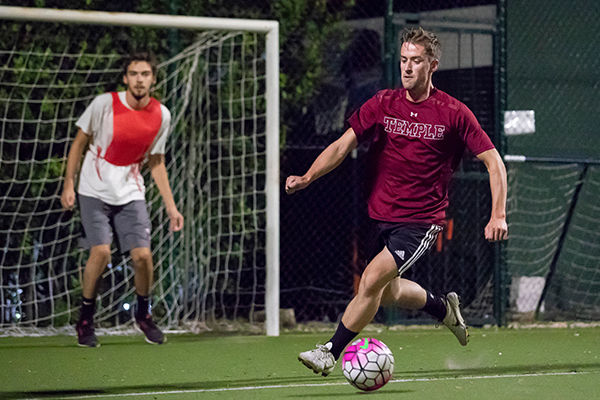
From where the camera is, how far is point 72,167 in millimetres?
8031

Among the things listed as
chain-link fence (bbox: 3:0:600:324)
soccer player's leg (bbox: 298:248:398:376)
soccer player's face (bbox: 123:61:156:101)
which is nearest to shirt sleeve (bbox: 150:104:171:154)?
soccer player's face (bbox: 123:61:156:101)

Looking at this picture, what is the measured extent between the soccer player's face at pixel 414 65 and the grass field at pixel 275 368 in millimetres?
1558

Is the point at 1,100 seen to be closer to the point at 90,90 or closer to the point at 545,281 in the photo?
the point at 90,90

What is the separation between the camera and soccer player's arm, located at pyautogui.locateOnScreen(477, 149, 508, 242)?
581 cm

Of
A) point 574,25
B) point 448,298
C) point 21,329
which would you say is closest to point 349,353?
point 448,298

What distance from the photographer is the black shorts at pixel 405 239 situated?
6137 millimetres

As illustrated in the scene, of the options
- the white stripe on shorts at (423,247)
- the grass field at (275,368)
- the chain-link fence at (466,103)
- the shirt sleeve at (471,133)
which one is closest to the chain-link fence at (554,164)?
the chain-link fence at (466,103)

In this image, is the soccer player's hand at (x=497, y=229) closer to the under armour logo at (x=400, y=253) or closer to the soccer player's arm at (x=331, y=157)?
the under armour logo at (x=400, y=253)

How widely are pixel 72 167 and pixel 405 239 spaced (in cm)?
279

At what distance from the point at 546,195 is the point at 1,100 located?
5.15 meters

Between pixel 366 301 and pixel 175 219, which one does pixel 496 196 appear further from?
pixel 175 219

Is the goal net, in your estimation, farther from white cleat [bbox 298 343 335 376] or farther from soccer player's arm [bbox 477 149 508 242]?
soccer player's arm [bbox 477 149 508 242]

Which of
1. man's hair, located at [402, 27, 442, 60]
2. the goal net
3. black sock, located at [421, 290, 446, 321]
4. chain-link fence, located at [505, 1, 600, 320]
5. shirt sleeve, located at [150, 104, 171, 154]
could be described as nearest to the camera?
man's hair, located at [402, 27, 442, 60]

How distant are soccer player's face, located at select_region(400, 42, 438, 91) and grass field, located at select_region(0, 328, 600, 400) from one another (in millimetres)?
1558
